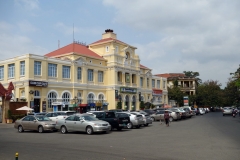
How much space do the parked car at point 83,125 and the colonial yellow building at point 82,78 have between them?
21.2 meters

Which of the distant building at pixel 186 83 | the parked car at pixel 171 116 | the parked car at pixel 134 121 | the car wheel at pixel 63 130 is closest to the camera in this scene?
the car wheel at pixel 63 130

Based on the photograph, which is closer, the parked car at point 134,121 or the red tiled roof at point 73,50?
the parked car at point 134,121

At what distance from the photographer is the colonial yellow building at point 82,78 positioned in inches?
1652

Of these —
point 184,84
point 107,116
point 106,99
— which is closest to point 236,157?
point 107,116

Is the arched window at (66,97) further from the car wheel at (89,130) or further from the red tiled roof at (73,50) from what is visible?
the car wheel at (89,130)

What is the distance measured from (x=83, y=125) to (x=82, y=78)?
3081cm

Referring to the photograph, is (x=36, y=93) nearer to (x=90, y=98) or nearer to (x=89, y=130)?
(x=90, y=98)

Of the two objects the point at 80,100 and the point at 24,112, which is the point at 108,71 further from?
the point at 24,112

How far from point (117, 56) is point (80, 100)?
→ 512 inches

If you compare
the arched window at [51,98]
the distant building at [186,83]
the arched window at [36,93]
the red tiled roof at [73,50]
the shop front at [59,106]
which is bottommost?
the shop front at [59,106]

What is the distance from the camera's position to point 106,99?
56.0 meters

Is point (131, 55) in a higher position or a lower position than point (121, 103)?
higher

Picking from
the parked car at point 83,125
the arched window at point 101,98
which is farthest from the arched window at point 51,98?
the parked car at point 83,125

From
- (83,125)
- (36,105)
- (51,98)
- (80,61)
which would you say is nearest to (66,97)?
(51,98)
